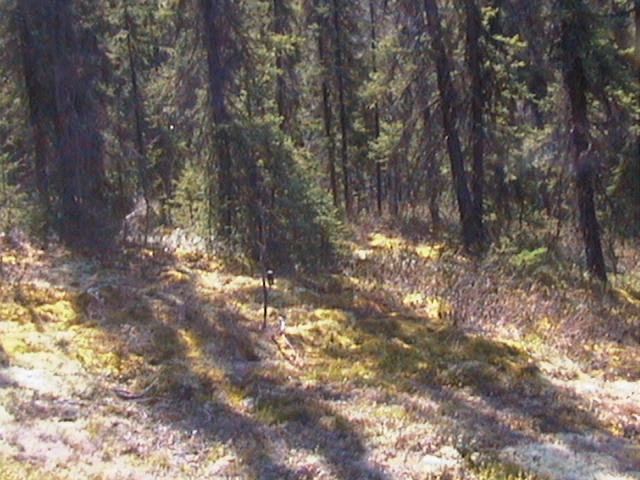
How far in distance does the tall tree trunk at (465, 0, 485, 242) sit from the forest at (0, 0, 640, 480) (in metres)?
0.05

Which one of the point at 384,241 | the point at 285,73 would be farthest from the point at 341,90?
the point at 384,241

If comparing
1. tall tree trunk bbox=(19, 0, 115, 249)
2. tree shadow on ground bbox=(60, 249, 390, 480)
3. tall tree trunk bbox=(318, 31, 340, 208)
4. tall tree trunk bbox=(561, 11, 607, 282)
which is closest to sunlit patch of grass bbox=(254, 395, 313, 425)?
tree shadow on ground bbox=(60, 249, 390, 480)

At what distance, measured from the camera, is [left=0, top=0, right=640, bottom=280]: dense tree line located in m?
16.4

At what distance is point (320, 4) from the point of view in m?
28.2

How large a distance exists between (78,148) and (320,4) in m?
13.7

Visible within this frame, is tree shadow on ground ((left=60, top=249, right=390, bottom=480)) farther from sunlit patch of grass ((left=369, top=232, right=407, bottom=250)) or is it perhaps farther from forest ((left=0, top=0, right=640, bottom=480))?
sunlit patch of grass ((left=369, top=232, right=407, bottom=250))

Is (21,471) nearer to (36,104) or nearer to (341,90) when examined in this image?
(36,104)

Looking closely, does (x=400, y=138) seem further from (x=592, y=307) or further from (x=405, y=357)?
(x=405, y=357)

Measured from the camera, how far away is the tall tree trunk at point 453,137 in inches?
750

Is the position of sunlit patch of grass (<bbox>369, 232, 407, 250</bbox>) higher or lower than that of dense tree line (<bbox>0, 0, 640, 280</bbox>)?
lower

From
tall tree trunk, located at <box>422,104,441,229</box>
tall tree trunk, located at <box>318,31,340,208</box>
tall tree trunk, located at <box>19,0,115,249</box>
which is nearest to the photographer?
tall tree trunk, located at <box>19,0,115,249</box>

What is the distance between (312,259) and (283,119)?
4.69 meters

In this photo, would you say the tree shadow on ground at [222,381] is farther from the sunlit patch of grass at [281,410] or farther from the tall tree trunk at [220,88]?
the tall tree trunk at [220,88]

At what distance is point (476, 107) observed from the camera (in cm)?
1967
